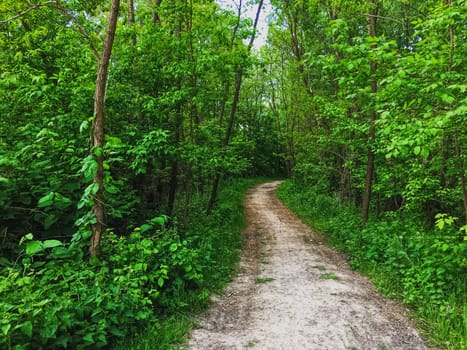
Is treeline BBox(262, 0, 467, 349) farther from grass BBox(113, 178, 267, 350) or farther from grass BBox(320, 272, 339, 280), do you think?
grass BBox(113, 178, 267, 350)

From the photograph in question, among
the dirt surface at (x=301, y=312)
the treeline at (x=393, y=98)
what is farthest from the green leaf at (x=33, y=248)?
the treeline at (x=393, y=98)

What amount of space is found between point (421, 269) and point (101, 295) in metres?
5.15

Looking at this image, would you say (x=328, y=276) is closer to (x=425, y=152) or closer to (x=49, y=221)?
(x=425, y=152)

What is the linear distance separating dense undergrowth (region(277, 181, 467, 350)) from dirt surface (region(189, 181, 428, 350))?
28cm

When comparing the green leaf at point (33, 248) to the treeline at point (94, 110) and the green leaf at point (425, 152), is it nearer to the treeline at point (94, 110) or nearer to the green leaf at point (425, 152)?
the treeline at point (94, 110)

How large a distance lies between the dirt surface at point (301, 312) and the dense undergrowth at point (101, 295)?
540 millimetres

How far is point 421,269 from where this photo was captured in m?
4.87

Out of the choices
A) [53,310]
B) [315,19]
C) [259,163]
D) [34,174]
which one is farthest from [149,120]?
[259,163]

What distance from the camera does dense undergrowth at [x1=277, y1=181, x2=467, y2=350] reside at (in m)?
3.77

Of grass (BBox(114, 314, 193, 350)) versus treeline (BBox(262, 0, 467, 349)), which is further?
treeline (BBox(262, 0, 467, 349))

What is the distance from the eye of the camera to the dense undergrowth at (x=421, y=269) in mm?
3770

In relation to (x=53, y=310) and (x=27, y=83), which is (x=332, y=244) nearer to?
(x=53, y=310)

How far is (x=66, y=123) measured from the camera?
15.7 feet

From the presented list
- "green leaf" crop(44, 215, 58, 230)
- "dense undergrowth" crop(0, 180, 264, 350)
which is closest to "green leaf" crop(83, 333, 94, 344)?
"dense undergrowth" crop(0, 180, 264, 350)
